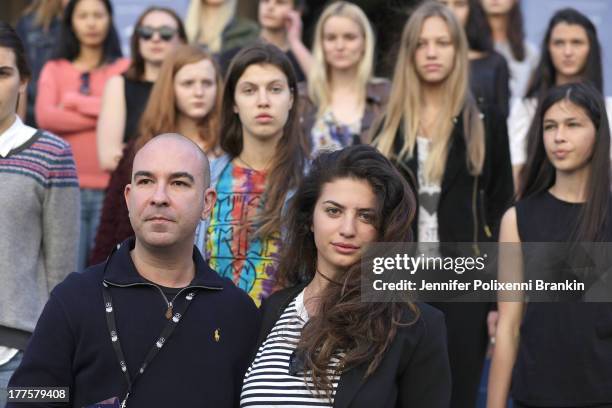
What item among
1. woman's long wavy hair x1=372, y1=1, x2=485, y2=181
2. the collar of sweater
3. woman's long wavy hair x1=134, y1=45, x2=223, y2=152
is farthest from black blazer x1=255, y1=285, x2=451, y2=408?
woman's long wavy hair x1=134, y1=45, x2=223, y2=152

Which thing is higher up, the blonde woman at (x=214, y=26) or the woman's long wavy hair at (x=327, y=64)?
the blonde woman at (x=214, y=26)

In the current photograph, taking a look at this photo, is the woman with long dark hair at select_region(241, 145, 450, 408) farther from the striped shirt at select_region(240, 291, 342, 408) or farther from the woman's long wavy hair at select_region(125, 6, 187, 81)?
the woman's long wavy hair at select_region(125, 6, 187, 81)

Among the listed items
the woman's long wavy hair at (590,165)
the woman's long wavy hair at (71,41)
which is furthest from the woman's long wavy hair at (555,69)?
the woman's long wavy hair at (71,41)

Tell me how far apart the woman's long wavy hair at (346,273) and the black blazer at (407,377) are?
0.11 ft

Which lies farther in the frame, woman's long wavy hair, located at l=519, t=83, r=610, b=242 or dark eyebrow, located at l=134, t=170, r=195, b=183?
woman's long wavy hair, located at l=519, t=83, r=610, b=242

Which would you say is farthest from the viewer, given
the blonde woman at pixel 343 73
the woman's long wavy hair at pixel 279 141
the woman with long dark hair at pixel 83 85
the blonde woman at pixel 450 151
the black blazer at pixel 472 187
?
the woman with long dark hair at pixel 83 85

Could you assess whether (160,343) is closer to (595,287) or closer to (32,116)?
(595,287)

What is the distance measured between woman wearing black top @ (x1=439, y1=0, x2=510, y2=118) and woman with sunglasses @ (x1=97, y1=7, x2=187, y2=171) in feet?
5.85

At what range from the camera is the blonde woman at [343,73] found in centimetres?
709

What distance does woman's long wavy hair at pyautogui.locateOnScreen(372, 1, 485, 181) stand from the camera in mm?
6344

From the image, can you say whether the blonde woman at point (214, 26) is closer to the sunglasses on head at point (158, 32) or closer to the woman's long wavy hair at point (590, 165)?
the sunglasses on head at point (158, 32)

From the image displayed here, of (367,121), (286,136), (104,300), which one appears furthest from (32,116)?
(104,300)

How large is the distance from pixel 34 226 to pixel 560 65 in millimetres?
3763

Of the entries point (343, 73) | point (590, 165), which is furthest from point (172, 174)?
point (343, 73)
